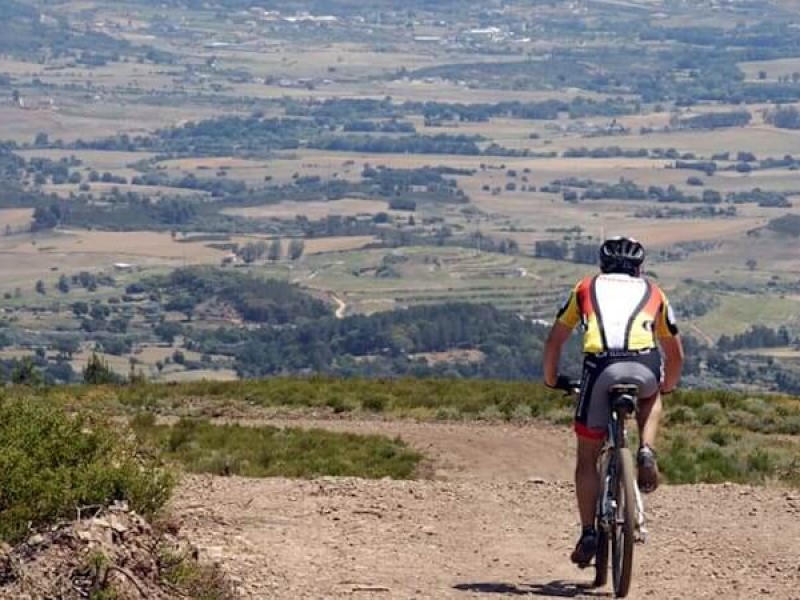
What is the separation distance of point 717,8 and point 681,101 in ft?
170

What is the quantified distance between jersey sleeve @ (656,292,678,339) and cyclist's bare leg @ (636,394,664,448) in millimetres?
356

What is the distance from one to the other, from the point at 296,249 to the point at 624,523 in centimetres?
6632

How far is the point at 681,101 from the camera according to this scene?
4953 inches

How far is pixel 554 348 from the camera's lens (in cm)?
930

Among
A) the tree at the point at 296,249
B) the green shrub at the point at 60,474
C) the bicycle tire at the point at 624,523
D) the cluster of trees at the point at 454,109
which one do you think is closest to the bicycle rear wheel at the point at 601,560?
the bicycle tire at the point at 624,523

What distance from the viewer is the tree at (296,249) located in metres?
74.1

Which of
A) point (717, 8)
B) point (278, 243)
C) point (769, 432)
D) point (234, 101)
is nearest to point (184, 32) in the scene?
point (234, 101)

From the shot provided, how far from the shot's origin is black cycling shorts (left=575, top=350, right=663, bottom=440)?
346 inches

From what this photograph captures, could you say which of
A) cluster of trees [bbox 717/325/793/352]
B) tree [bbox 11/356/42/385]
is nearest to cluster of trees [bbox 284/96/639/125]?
cluster of trees [bbox 717/325/793/352]

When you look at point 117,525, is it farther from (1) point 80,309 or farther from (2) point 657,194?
(2) point 657,194

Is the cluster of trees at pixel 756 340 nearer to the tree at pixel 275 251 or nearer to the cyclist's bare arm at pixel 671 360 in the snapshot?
the tree at pixel 275 251

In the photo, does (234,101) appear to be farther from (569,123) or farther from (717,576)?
(717,576)

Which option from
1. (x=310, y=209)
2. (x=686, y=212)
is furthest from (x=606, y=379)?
(x=310, y=209)

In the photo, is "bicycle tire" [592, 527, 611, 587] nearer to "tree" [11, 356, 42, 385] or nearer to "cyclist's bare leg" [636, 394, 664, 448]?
"cyclist's bare leg" [636, 394, 664, 448]
